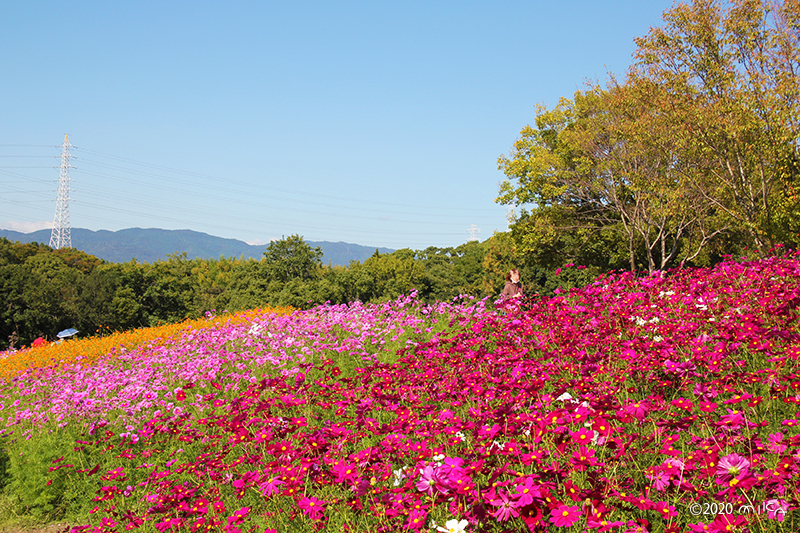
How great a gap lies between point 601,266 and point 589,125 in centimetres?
1161

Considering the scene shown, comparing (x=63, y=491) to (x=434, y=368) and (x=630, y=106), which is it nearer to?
(x=434, y=368)

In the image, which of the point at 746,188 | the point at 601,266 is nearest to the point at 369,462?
the point at 746,188

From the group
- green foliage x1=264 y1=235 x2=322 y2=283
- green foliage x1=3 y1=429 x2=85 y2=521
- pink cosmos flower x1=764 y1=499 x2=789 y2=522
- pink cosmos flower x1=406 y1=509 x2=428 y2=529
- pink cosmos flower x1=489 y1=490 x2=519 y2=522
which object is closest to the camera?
pink cosmos flower x1=764 y1=499 x2=789 y2=522

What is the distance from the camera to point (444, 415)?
11.4 feet

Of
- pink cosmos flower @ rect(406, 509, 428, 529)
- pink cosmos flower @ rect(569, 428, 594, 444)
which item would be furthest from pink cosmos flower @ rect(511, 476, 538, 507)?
pink cosmos flower @ rect(406, 509, 428, 529)

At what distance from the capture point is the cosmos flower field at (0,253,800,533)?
2332mm

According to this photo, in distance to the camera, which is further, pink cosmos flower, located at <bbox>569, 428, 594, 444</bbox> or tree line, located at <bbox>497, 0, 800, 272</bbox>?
tree line, located at <bbox>497, 0, 800, 272</bbox>

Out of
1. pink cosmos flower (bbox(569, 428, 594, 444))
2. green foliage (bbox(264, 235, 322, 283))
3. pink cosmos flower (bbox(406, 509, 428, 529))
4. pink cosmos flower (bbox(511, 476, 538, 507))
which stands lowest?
pink cosmos flower (bbox(406, 509, 428, 529))

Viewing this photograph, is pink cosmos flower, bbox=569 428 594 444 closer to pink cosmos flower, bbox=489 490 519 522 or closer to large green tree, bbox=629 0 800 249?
pink cosmos flower, bbox=489 490 519 522

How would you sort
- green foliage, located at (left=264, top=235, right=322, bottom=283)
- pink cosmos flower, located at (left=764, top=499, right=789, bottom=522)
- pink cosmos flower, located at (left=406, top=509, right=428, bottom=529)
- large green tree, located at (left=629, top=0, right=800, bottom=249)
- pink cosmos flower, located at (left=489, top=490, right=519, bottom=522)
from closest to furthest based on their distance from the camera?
1. pink cosmos flower, located at (left=764, top=499, right=789, bottom=522)
2. pink cosmos flower, located at (left=489, top=490, right=519, bottom=522)
3. pink cosmos flower, located at (left=406, top=509, right=428, bottom=529)
4. large green tree, located at (left=629, top=0, right=800, bottom=249)
5. green foliage, located at (left=264, top=235, right=322, bottom=283)

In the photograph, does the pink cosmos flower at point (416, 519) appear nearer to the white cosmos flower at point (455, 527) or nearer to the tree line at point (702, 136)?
the white cosmos flower at point (455, 527)

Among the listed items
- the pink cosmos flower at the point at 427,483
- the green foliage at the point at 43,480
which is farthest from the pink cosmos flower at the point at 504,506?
the green foliage at the point at 43,480

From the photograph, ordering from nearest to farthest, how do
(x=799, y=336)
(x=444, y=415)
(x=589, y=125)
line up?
(x=444, y=415), (x=799, y=336), (x=589, y=125)

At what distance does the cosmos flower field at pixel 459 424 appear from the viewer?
7.65 ft
